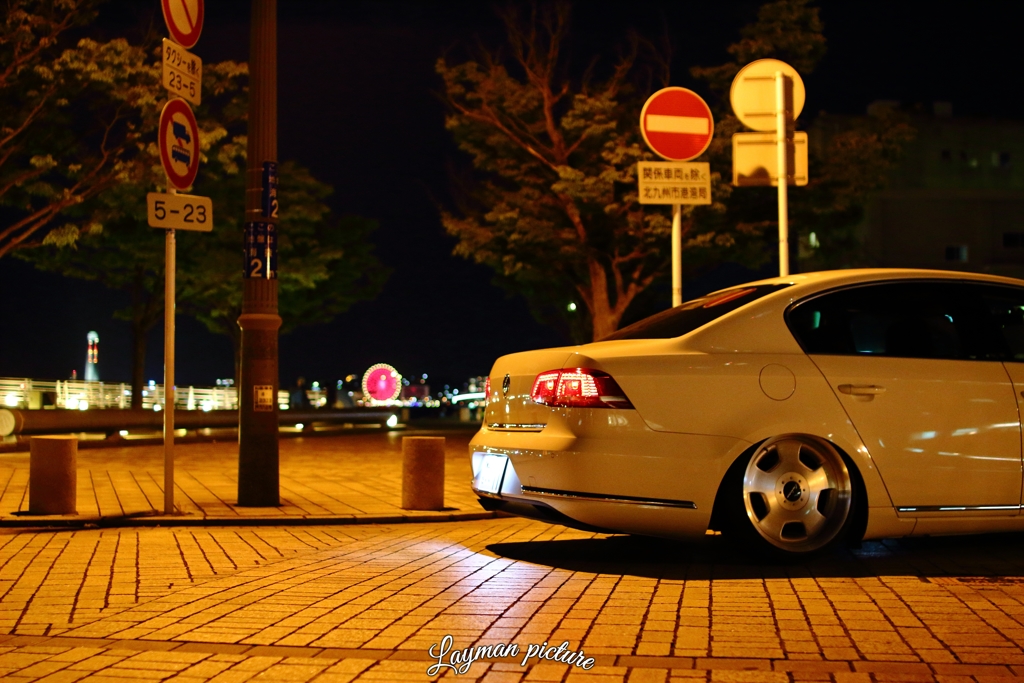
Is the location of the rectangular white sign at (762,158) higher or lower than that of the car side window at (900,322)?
higher

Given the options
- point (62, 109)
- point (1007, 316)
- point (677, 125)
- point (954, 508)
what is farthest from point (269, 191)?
point (62, 109)

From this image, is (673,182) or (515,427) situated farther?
(673,182)

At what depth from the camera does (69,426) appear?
2984cm

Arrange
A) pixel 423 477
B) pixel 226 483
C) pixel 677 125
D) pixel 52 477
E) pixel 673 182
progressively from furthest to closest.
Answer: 1. pixel 226 483
2. pixel 677 125
3. pixel 673 182
4. pixel 423 477
5. pixel 52 477

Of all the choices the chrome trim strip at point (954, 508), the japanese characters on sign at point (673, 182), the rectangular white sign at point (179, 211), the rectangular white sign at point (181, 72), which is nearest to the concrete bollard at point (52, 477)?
the rectangular white sign at point (179, 211)

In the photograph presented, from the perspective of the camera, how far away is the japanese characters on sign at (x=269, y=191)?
1054cm

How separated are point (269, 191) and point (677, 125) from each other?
3714 mm

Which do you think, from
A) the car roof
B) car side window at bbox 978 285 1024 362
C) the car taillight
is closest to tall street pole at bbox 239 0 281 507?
the car taillight

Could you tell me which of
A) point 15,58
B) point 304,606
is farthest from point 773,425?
point 15,58

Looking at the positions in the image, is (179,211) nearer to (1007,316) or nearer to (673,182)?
(673,182)

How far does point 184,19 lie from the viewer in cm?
1017

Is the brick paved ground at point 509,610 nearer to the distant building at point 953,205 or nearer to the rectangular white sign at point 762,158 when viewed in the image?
the rectangular white sign at point 762,158

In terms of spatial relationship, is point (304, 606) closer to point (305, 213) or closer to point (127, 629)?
point (127, 629)

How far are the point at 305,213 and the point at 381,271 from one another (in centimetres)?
1047
